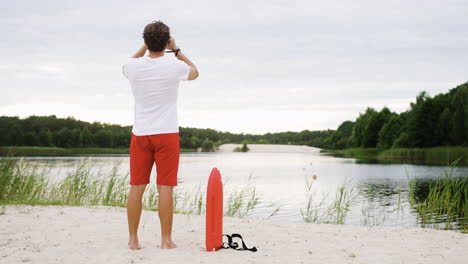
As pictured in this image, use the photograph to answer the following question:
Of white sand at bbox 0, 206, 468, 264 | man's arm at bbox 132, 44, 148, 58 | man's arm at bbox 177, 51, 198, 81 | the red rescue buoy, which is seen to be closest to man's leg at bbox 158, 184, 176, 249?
white sand at bbox 0, 206, 468, 264

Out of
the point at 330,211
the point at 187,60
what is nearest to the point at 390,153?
the point at 330,211

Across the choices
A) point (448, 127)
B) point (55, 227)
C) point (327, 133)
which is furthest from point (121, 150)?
point (327, 133)

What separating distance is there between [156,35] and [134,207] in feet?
5.55

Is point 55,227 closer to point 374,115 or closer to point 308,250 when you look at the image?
point 308,250

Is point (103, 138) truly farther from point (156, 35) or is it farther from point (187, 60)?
point (156, 35)

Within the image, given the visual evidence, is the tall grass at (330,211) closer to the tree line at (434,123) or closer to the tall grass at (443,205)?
the tall grass at (443,205)

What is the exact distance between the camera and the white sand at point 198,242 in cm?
380

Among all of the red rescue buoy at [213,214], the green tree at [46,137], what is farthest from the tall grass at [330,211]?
the green tree at [46,137]

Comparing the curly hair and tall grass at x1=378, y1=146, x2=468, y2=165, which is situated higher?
the curly hair

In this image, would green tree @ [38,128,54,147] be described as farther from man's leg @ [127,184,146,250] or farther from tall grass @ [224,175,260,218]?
Answer: man's leg @ [127,184,146,250]

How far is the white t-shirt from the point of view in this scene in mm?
3738

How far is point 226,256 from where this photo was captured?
378cm

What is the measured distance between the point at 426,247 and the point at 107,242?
11.9 feet

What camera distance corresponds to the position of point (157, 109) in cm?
377
